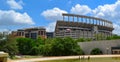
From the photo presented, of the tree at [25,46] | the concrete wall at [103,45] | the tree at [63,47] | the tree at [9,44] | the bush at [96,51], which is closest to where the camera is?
the tree at [9,44]

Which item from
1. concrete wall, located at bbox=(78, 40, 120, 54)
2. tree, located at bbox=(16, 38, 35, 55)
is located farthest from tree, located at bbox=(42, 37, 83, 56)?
tree, located at bbox=(16, 38, 35, 55)

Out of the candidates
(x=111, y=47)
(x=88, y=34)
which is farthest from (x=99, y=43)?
(x=88, y=34)

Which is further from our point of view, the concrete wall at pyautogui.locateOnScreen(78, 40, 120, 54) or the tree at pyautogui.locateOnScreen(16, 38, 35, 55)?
the tree at pyautogui.locateOnScreen(16, 38, 35, 55)

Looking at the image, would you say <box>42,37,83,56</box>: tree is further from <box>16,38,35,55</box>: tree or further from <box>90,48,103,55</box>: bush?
<box>16,38,35,55</box>: tree

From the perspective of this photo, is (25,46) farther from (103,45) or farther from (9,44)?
(9,44)

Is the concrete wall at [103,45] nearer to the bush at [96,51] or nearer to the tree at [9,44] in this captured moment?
the bush at [96,51]

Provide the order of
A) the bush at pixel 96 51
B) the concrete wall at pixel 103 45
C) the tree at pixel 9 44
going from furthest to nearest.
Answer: the bush at pixel 96 51 < the concrete wall at pixel 103 45 < the tree at pixel 9 44

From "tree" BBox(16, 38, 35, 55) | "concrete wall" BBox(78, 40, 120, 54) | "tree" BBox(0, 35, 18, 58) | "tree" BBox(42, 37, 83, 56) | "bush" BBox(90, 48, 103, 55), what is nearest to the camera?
"tree" BBox(0, 35, 18, 58)

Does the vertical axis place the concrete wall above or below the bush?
above

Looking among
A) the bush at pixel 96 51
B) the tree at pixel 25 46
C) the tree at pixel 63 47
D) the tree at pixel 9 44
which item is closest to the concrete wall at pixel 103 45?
the bush at pixel 96 51

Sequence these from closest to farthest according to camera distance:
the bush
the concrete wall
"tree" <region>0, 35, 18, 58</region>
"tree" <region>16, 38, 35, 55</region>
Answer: "tree" <region>0, 35, 18, 58</region>
the concrete wall
the bush
"tree" <region>16, 38, 35, 55</region>

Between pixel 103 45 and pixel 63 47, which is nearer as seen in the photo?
pixel 63 47

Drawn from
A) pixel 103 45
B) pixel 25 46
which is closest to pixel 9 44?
pixel 103 45

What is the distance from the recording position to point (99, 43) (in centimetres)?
6156
